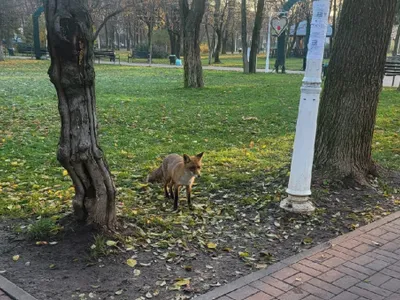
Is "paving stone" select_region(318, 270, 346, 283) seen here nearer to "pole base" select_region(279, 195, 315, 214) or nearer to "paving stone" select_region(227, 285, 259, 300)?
"paving stone" select_region(227, 285, 259, 300)

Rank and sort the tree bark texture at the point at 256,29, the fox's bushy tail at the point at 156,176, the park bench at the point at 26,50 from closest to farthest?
1. the fox's bushy tail at the point at 156,176
2. the tree bark texture at the point at 256,29
3. the park bench at the point at 26,50

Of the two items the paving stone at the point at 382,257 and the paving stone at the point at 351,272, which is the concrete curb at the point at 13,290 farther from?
the paving stone at the point at 382,257

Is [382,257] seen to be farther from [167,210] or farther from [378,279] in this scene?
[167,210]

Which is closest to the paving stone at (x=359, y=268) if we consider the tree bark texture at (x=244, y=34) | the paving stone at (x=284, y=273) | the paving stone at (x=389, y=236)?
the paving stone at (x=284, y=273)

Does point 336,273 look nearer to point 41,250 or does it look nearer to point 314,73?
point 314,73

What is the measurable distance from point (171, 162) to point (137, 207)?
743 mm

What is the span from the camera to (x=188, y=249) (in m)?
4.53

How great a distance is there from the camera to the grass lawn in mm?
4016

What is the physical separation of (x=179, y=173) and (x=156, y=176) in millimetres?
1104

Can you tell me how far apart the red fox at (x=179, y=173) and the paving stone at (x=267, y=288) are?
177 centimetres

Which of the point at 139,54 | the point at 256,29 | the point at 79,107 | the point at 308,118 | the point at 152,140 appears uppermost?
the point at 256,29

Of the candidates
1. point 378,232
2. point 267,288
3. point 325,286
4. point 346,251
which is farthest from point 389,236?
point 267,288

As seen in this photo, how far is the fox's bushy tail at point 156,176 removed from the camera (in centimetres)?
636

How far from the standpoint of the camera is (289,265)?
4250 millimetres
